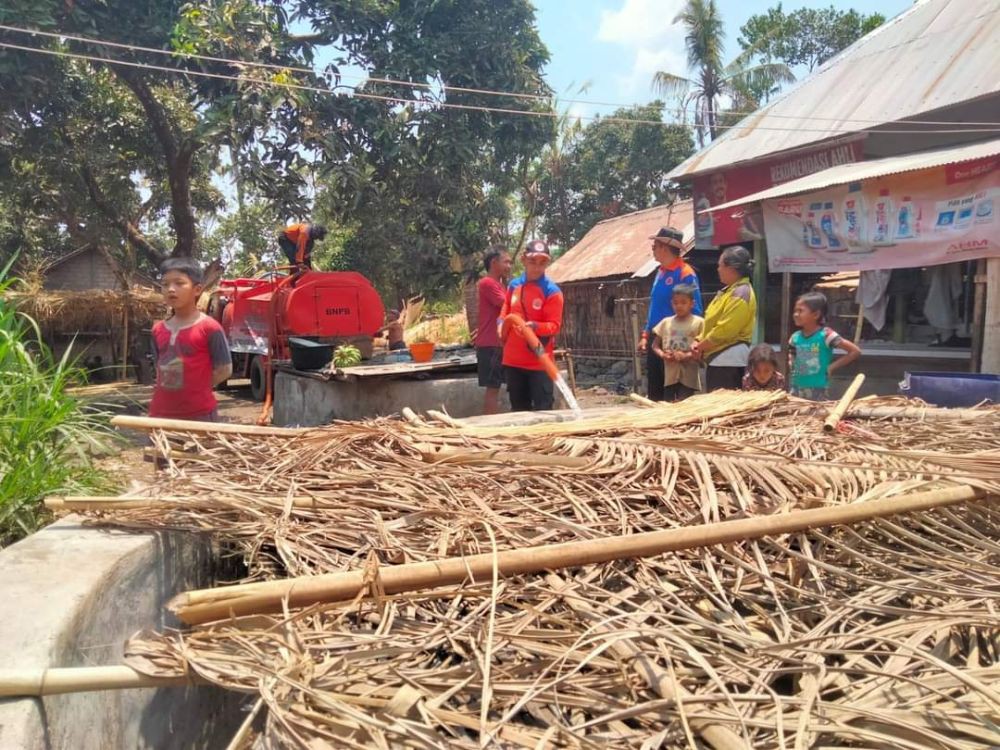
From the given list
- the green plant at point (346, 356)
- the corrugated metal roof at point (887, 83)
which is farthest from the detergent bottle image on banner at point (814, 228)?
the green plant at point (346, 356)

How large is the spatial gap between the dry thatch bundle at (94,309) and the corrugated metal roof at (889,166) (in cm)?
1297

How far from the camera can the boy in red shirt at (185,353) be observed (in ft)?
11.3

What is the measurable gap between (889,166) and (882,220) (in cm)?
55

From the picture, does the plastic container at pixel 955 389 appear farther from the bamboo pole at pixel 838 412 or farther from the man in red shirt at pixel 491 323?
the man in red shirt at pixel 491 323

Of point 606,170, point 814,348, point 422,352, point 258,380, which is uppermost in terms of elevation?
point 606,170

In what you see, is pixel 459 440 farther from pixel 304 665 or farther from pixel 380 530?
pixel 304 665

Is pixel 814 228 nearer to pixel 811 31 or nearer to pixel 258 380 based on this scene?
pixel 258 380

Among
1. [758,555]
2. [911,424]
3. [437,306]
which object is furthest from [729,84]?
[758,555]

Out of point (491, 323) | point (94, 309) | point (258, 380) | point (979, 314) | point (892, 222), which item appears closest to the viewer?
point (491, 323)

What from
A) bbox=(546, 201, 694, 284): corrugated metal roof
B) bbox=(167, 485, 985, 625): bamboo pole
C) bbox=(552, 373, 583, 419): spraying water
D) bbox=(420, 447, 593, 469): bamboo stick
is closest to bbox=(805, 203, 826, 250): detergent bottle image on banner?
bbox=(546, 201, 694, 284): corrugated metal roof

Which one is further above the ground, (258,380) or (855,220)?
(855,220)

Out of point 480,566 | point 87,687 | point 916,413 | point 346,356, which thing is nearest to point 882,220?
point 916,413

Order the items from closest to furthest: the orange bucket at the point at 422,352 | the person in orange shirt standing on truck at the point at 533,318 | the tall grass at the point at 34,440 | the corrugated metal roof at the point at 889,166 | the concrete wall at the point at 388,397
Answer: the tall grass at the point at 34,440 → the person in orange shirt standing on truck at the point at 533,318 → the concrete wall at the point at 388,397 → the corrugated metal roof at the point at 889,166 → the orange bucket at the point at 422,352

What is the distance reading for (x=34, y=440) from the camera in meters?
2.61
